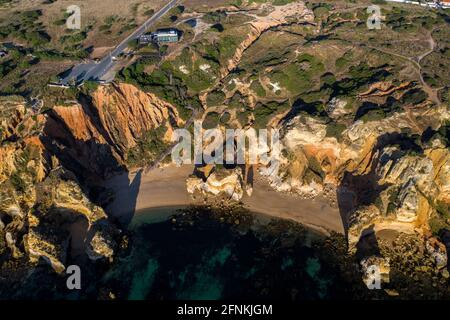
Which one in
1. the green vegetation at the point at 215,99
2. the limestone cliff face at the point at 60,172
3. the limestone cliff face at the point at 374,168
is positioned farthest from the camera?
the green vegetation at the point at 215,99

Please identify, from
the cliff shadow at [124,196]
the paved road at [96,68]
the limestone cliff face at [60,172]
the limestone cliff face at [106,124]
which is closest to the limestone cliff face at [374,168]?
the cliff shadow at [124,196]

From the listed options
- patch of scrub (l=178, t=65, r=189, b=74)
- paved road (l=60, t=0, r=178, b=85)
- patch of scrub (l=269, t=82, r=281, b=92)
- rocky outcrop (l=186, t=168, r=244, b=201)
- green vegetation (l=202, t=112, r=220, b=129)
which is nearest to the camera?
rocky outcrop (l=186, t=168, r=244, b=201)

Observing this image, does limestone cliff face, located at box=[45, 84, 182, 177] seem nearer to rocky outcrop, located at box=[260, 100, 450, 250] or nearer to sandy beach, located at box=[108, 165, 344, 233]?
sandy beach, located at box=[108, 165, 344, 233]

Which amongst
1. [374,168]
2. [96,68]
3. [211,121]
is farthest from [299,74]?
[96,68]

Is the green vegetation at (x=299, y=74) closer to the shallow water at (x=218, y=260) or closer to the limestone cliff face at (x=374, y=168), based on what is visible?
the limestone cliff face at (x=374, y=168)

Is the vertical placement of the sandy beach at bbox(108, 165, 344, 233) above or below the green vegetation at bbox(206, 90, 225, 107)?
below

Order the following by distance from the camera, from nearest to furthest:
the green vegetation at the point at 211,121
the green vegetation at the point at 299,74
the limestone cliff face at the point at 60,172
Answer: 1. the limestone cliff face at the point at 60,172
2. the green vegetation at the point at 211,121
3. the green vegetation at the point at 299,74

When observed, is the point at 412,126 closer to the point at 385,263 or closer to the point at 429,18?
the point at 385,263

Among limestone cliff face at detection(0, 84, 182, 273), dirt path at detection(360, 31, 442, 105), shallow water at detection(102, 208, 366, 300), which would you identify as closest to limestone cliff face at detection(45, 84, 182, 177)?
limestone cliff face at detection(0, 84, 182, 273)

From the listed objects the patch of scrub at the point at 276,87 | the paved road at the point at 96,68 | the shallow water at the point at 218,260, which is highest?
the paved road at the point at 96,68
